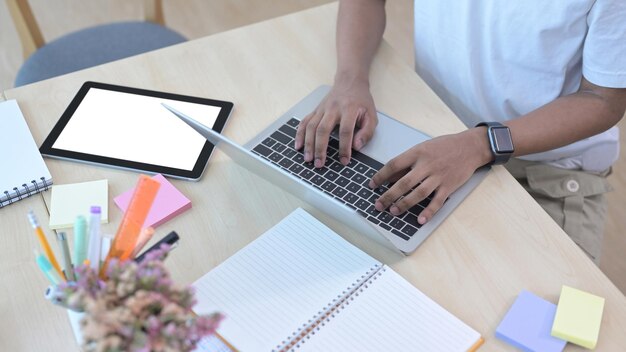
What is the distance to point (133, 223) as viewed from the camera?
25.9 inches

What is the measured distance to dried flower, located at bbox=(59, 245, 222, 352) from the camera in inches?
20.4

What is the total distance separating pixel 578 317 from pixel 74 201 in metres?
0.74

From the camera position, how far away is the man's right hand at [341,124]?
38.8 inches

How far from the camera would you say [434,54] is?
4.13 feet

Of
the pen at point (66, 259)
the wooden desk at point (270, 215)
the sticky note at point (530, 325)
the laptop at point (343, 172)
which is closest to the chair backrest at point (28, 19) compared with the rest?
the wooden desk at point (270, 215)

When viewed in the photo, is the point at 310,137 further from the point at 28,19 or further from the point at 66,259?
the point at 28,19

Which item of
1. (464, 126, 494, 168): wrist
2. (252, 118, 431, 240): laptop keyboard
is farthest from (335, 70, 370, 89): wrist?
(464, 126, 494, 168): wrist

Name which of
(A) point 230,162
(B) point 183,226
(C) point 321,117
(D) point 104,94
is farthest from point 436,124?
(D) point 104,94

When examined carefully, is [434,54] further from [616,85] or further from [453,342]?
[453,342]

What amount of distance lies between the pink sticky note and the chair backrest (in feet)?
2.64

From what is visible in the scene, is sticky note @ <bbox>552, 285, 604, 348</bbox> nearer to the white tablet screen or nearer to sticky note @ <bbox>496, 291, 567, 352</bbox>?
sticky note @ <bbox>496, 291, 567, 352</bbox>

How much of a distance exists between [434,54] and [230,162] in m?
0.53

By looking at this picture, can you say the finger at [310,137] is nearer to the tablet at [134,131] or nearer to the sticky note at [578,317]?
the tablet at [134,131]

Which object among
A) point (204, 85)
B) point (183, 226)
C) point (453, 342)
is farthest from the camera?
point (204, 85)
